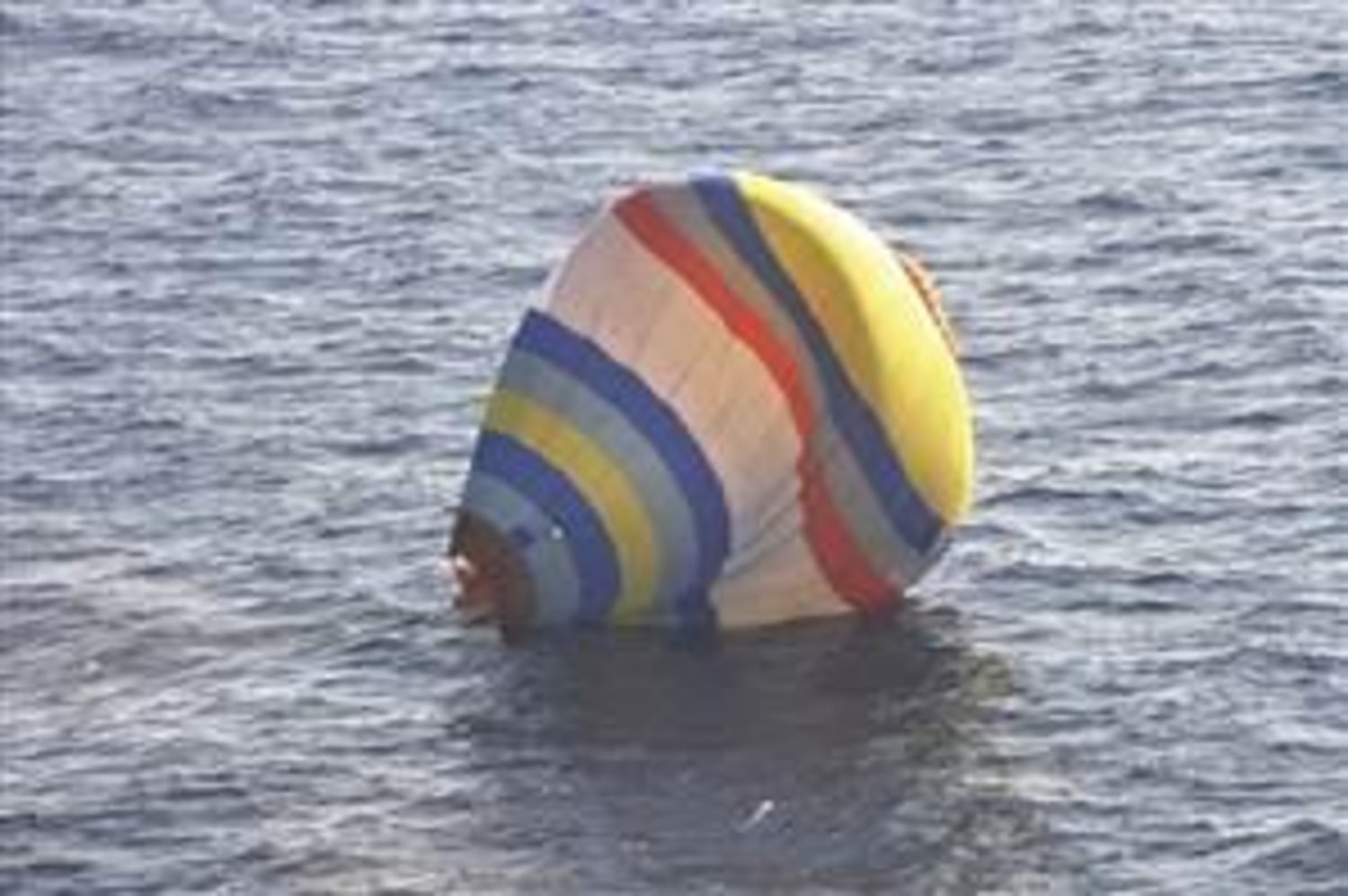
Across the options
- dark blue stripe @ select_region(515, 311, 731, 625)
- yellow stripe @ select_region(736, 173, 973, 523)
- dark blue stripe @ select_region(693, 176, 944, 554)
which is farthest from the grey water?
yellow stripe @ select_region(736, 173, 973, 523)

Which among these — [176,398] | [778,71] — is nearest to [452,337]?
[176,398]

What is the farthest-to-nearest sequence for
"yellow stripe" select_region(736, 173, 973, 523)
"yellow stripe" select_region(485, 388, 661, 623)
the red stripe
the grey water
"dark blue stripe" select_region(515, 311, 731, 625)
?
"yellow stripe" select_region(485, 388, 661, 623) < "dark blue stripe" select_region(515, 311, 731, 625) < the red stripe < "yellow stripe" select_region(736, 173, 973, 523) < the grey water

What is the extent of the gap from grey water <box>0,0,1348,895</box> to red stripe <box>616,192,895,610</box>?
784 millimetres

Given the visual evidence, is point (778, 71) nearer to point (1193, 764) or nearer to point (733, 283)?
point (733, 283)

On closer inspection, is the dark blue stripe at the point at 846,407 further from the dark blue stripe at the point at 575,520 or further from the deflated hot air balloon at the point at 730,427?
the dark blue stripe at the point at 575,520

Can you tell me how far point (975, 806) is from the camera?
48.9 m

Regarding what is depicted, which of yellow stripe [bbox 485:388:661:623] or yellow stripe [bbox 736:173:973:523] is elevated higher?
yellow stripe [bbox 736:173:973:523]

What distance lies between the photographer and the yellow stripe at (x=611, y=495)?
54.2 meters

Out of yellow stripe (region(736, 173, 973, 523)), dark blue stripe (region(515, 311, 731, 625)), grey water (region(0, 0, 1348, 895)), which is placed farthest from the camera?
dark blue stripe (region(515, 311, 731, 625))

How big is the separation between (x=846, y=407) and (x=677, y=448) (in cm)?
232

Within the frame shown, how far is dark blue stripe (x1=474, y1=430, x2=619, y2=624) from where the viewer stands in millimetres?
54406

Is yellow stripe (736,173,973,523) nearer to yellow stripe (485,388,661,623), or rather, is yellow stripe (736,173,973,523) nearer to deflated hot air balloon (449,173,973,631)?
deflated hot air balloon (449,173,973,631)

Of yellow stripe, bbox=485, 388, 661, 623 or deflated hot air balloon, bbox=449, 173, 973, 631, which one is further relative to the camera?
yellow stripe, bbox=485, 388, 661, 623

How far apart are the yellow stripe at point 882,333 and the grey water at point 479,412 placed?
2.44 m
